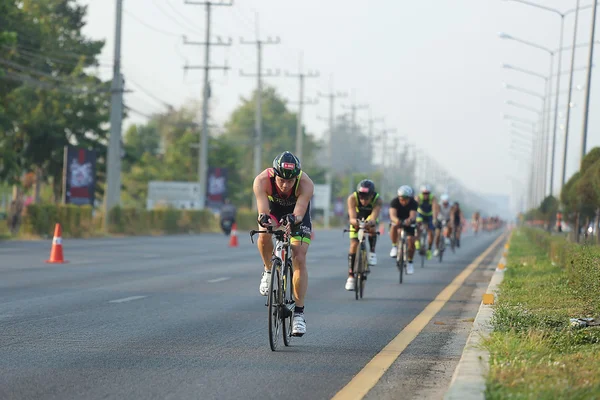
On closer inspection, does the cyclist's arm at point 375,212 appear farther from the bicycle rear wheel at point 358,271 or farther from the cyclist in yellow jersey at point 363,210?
the bicycle rear wheel at point 358,271

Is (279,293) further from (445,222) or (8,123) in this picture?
(8,123)

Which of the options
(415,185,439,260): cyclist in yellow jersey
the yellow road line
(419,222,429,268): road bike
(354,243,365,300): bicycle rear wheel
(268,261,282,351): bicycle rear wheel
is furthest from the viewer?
(419,222,429,268): road bike

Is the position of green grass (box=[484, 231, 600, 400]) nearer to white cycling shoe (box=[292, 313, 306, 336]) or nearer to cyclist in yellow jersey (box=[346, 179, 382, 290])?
white cycling shoe (box=[292, 313, 306, 336])

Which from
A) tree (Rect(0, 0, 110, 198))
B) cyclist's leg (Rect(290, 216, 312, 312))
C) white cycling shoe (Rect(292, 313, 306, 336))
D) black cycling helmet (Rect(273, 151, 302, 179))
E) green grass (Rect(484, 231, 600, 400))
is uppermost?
tree (Rect(0, 0, 110, 198))

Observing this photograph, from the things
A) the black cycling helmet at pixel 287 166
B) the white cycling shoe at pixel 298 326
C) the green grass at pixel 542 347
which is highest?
the black cycling helmet at pixel 287 166

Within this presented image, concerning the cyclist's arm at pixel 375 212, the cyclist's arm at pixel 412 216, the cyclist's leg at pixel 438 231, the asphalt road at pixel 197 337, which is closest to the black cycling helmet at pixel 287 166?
the asphalt road at pixel 197 337

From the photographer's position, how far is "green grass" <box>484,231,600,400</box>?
6773mm

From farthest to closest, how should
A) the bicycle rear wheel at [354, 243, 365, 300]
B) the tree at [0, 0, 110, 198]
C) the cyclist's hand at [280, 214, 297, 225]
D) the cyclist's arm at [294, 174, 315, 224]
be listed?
1. the tree at [0, 0, 110, 198]
2. the bicycle rear wheel at [354, 243, 365, 300]
3. the cyclist's arm at [294, 174, 315, 224]
4. the cyclist's hand at [280, 214, 297, 225]

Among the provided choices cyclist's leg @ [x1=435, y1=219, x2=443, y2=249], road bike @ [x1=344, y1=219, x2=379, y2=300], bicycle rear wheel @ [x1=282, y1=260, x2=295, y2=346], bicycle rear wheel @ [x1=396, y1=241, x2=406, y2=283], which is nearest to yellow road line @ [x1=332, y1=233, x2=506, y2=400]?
bicycle rear wheel @ [x1=282, y1=260, x2=295, y2=346]

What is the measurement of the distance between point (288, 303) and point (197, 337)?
108cm

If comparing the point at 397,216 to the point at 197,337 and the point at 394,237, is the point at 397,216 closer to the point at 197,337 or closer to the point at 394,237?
the point at 394,237

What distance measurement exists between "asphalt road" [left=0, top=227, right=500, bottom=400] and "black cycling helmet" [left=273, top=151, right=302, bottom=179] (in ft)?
4.95

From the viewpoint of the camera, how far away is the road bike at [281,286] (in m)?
9.76

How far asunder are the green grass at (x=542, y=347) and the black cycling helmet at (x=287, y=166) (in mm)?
2149
